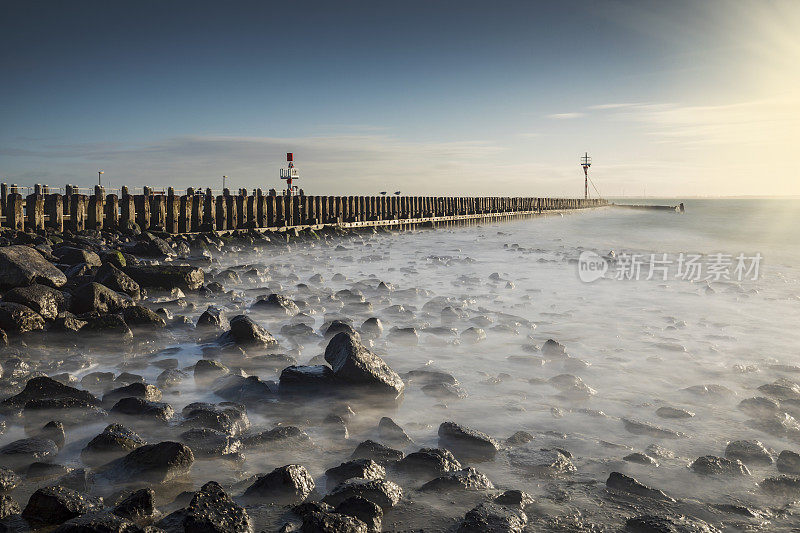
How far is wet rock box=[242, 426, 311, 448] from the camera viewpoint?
377 centimetres

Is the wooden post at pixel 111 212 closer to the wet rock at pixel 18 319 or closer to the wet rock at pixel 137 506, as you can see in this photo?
the wet rock at pixel 18 319

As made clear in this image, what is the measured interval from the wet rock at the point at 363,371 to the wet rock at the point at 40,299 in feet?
13.2

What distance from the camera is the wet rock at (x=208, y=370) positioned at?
17.0ft

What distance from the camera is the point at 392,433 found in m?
3.98

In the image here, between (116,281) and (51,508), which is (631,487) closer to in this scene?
(51,508)

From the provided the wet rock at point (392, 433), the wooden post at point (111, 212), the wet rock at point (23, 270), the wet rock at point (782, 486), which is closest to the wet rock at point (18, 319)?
the wet rock at point (23, 270)

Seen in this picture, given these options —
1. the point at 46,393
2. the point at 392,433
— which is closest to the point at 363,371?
the point at 392,433

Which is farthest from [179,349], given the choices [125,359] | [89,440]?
[89,440]

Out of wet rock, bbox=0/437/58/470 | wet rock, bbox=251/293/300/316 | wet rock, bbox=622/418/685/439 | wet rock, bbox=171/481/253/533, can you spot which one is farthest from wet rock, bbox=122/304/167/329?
wet rock, bbox=622/418/685/439

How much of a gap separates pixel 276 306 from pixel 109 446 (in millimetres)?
4768

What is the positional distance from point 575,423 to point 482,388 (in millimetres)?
1026

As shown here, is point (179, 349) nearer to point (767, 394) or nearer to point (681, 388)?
point (681, 388)

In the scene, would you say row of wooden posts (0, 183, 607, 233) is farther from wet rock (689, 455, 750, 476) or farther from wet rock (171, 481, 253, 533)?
wet rock (689, 455, 750, 476)

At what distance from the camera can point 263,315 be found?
801 cm
